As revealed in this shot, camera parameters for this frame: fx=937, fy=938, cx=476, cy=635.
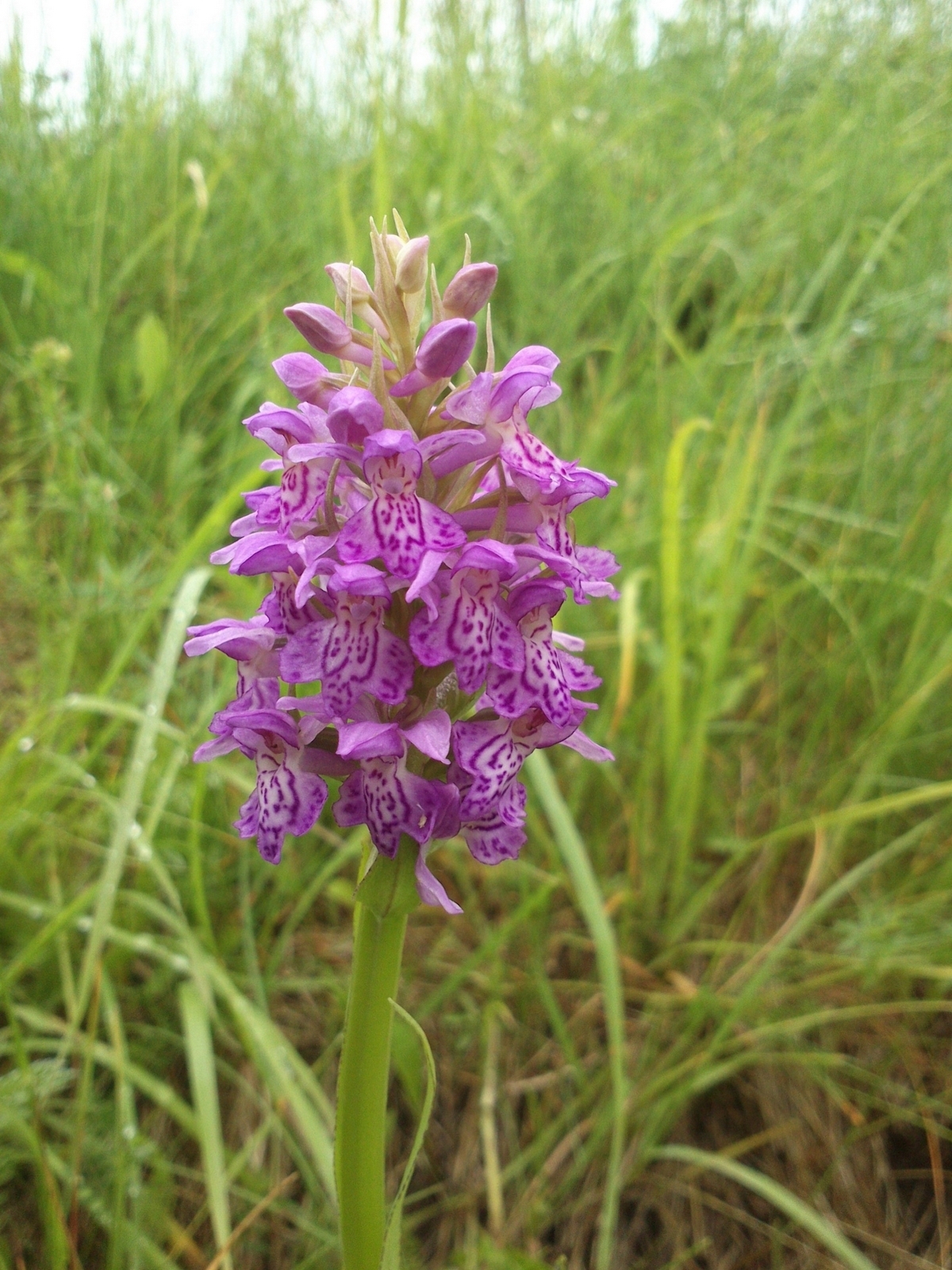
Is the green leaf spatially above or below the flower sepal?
above

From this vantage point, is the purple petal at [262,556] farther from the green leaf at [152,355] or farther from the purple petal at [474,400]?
the green leaf at [152,355]

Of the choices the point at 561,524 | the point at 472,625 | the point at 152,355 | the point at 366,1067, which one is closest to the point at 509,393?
the point at 561,524

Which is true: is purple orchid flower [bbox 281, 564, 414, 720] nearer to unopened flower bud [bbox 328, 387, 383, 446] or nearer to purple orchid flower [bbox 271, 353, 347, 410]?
unopened flower bud [bbox 328, 387, 383, 446]

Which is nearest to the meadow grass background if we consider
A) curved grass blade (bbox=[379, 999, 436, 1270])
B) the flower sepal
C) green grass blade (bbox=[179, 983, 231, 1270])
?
green grass blade (bbox=[179, 983, 231, 1270])

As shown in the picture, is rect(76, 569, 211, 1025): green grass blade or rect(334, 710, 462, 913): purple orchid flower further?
rect(76, 569, 211, 1025): green grass blade

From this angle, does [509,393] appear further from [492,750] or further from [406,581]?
[492,750]
